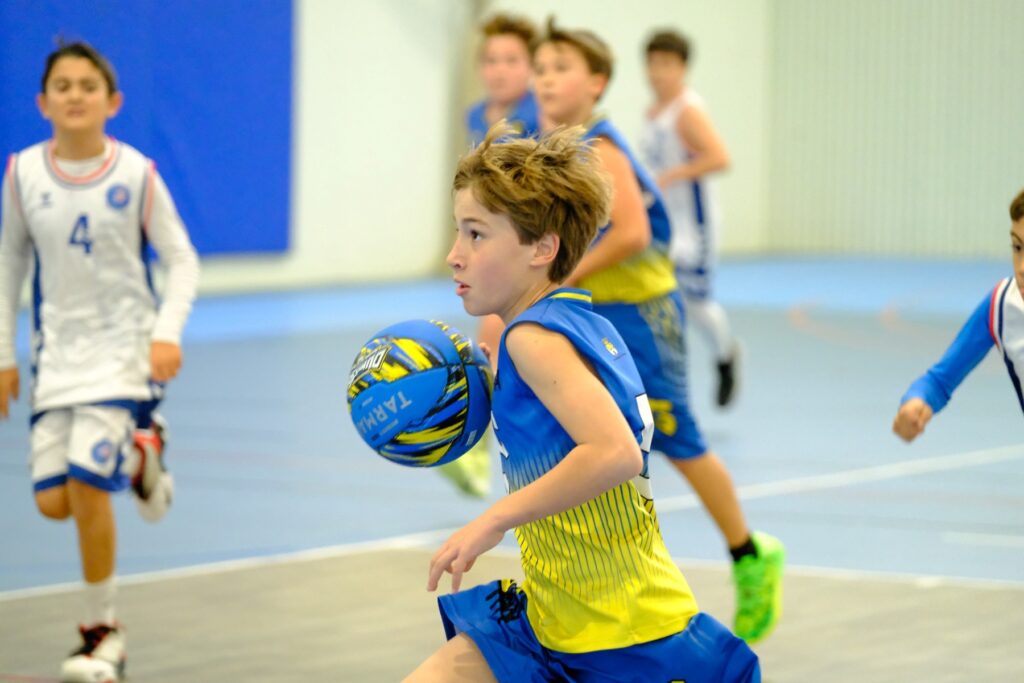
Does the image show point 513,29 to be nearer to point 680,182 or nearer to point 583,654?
point 680,182

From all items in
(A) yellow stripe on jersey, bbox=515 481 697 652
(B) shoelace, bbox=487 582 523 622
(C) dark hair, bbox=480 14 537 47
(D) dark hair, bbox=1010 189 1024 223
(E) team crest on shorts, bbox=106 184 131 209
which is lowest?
(B) shoelace, bbox=487 582 523 622

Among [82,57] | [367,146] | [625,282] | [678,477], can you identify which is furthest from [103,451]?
[367,146]

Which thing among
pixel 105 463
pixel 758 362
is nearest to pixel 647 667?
pixel 105 463

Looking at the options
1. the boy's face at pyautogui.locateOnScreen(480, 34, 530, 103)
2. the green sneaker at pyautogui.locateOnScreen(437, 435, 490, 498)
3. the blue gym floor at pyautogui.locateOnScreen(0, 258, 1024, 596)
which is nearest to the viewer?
the blue gym floor at pyautogui.locateOnScreen(0, 258, 1024, 596)

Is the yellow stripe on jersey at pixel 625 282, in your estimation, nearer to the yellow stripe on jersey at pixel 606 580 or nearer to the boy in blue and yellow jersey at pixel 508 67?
the boy in blue and yellow jersey at pixel 508 67

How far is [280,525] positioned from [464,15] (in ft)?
33.4

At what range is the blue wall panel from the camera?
1159cm

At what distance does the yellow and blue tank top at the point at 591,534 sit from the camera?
2.82 meters

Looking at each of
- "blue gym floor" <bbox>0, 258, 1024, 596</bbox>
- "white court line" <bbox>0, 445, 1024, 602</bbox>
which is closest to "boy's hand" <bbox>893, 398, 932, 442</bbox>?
"white court line" <bbox>0, 445, 1024, 602</bbox>

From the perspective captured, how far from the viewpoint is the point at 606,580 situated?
2846 millimetres

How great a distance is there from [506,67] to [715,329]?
2656mm

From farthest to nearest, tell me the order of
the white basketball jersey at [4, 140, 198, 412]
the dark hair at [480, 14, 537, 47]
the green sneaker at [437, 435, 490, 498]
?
the dark hair at [480, 14, 537, 47], the green sneaker at [437, 435, 490, 498], the white basketball jersey at [4, 140, 198, 412]

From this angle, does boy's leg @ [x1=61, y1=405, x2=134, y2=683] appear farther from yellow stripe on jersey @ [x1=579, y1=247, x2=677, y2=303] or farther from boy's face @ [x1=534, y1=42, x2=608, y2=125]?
boy's face @ [x1=534, y1=42, x2=608, y2=125]

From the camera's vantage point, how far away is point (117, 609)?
4.89 metres
